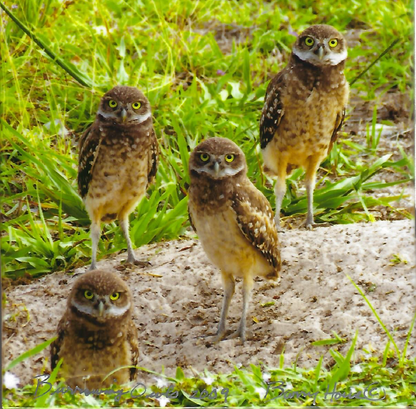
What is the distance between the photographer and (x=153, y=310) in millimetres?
3459

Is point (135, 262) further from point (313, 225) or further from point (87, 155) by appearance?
point (313, 225)

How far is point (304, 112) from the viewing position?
421cm

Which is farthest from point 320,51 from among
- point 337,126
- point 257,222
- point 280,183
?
point 257,222

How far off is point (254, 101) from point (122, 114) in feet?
3.48

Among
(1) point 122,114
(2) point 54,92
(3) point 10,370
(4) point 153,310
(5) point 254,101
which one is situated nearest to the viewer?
(3) point 10,370

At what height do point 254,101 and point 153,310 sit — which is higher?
point 254,101

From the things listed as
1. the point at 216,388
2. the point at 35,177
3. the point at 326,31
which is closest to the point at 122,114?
the point at 35,177

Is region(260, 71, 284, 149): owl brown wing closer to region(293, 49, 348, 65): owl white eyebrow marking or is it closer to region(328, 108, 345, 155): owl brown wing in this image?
region(293, 49, 348, 65): owl white eyebrow marking

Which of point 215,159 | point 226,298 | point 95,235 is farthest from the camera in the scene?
point 95,235

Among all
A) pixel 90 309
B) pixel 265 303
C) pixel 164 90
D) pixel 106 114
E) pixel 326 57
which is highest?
pixel 326 57

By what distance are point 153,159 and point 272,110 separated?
68 cm

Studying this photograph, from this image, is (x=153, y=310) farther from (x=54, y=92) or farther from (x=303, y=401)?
(x=54, y=92)

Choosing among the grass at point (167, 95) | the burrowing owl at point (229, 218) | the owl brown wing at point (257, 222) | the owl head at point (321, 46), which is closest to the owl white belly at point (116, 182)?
the grass at point (167, 95)

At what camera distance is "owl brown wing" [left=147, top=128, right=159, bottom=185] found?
154 inches
